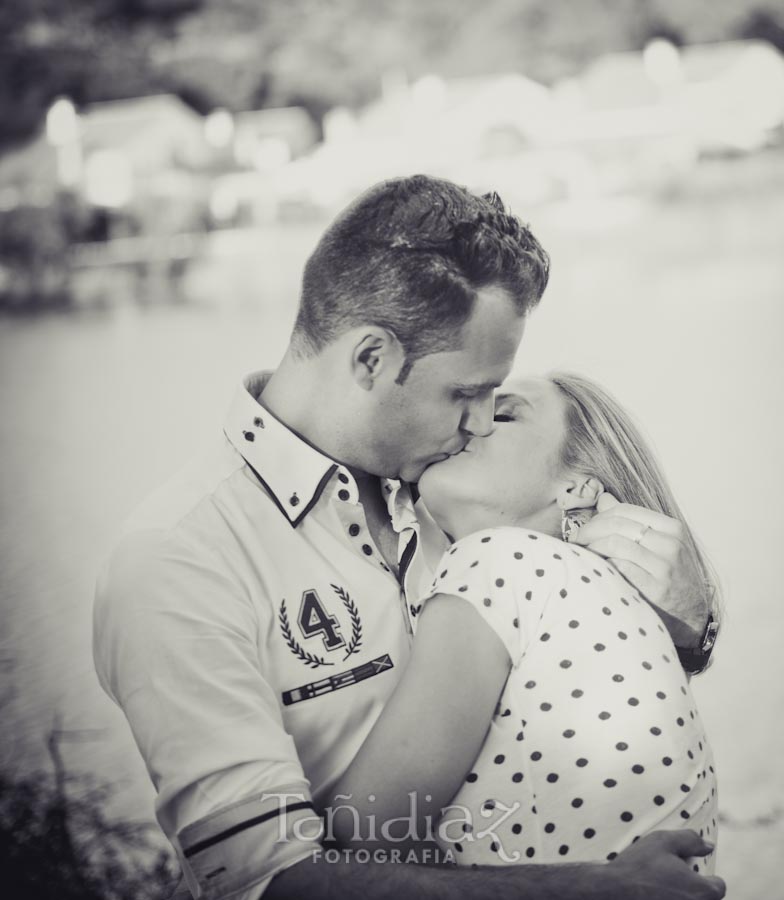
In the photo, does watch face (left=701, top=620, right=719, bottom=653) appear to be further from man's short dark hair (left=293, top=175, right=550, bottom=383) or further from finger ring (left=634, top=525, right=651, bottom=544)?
man's short dark hair (left=293, top=175, right=550, bottom=383)

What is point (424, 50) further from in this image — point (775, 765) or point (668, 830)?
point (668, 830)

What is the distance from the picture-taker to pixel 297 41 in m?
7.06

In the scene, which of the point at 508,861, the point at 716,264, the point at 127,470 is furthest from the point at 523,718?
the point at 716,264

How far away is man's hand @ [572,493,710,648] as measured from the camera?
158 centimetres

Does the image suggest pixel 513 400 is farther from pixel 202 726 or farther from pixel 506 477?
pixel 202 726

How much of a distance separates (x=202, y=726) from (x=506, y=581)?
1.53 ft

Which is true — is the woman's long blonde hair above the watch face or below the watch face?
above

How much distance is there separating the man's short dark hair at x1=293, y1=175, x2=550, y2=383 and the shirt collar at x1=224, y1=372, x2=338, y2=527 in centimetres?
15

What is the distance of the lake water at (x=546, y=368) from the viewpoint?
405 cm

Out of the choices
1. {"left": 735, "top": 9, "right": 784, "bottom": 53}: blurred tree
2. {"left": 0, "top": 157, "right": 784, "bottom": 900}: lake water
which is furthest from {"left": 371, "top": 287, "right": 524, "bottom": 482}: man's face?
{"left": 735, "top": 9, "right": 784, "bottom": 53}: blurred tree

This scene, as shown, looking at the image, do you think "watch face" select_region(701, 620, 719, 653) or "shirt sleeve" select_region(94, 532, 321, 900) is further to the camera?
"watch face" select_region(701, 620, 719, 653)

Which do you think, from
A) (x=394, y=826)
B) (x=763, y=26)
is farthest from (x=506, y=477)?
A: (x=763, y=26)

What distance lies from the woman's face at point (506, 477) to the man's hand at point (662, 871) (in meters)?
0.58

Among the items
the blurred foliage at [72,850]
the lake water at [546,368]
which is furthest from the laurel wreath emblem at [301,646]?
the lake water at [546,368]
